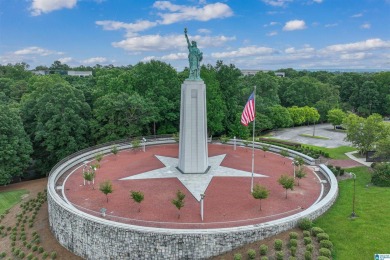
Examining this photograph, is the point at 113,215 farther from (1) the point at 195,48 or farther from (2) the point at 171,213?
(1) the point at 195,48

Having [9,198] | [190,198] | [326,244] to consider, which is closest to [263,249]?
[326,244]

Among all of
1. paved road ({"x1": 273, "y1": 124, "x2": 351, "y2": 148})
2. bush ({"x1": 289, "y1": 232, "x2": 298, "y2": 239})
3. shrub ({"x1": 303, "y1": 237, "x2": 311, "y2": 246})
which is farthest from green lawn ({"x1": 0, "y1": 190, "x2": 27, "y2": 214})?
paved road ({"x1": 273, "y1": 124, "x2": 351, "y2": 148})

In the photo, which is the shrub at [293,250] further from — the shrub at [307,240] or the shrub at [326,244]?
the shrub at [326,244]

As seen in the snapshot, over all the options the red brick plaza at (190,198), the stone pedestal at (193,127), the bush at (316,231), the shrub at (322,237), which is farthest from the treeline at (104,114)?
the shrub at (322,237)

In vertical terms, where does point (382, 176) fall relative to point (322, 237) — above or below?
above

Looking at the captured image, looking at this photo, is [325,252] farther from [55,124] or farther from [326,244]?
[55,124]

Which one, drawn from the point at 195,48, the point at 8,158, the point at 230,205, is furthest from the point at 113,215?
the point at 8,158

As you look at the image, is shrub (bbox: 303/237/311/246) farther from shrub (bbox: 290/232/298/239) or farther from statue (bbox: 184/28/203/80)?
statue (bbox: 184/28/203/80)
